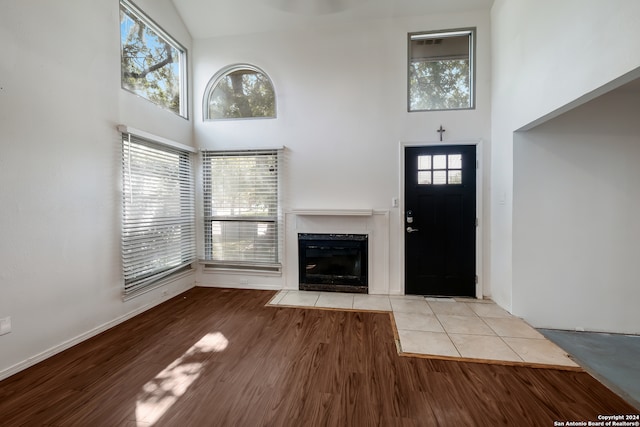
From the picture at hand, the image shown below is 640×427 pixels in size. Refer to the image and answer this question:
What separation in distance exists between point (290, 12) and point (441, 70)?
2245 millimetres

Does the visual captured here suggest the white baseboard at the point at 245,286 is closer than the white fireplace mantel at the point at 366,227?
No

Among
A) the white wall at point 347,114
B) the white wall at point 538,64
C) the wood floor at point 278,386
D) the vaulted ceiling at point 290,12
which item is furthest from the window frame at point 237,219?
the white wall at point 538,64

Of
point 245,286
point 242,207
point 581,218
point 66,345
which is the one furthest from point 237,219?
point 581,218

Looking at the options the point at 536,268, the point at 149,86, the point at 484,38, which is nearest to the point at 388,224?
the point at 536,268

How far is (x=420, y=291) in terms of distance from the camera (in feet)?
11.2

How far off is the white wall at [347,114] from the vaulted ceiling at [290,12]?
0.32 ft

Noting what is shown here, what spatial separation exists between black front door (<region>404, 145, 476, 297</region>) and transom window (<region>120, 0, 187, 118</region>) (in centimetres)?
345

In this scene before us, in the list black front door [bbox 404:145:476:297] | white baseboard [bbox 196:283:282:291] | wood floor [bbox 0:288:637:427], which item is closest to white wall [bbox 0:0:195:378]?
wood floor [bbox 0:288:637:427]

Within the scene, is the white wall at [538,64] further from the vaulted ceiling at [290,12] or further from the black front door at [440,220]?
the vaulted ceiling at [290,12]

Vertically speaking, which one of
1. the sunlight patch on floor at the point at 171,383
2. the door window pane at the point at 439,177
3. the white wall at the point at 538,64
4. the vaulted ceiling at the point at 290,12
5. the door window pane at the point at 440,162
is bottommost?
the sunlight patch on floor at the point at 171,383

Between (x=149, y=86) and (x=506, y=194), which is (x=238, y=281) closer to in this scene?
(x=149, y=86)

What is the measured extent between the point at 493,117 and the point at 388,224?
1.94m

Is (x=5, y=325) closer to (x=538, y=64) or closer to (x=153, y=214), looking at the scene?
(x=153, y=214)

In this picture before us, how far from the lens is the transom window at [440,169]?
333cm
